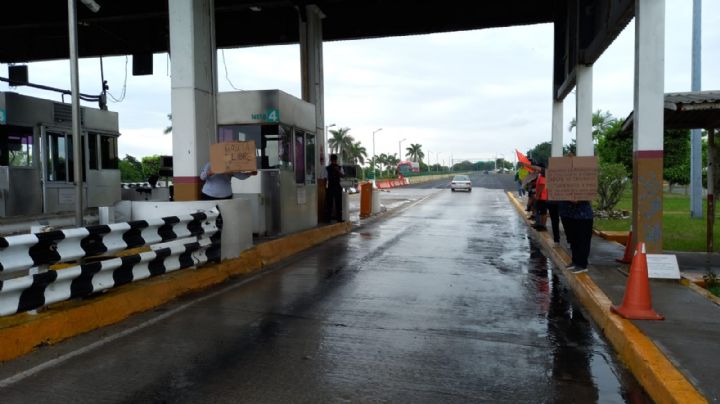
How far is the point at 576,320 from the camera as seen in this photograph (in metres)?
6.04

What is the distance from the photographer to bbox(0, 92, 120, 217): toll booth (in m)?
10.9

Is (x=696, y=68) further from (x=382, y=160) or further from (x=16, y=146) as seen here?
(x=382, y=160)

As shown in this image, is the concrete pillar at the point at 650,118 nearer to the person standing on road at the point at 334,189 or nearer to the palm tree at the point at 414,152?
the person standing on road at the point at 334,189

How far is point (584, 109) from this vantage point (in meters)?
14.3

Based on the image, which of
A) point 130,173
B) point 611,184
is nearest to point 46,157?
point 611,184

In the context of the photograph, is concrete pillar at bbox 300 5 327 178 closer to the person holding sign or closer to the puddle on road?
the person holding sign

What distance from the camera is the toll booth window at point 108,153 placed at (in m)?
13.0

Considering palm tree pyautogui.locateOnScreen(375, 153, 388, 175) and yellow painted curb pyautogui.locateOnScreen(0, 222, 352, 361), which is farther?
palm tree pyautogui.locateOnScreen(375, 153, 388, 175)

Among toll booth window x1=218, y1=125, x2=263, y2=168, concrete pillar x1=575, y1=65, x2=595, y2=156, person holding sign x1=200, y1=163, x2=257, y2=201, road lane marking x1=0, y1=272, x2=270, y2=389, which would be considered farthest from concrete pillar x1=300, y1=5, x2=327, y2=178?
road lane marking x1=0, y1=272, x2=270, y2=389

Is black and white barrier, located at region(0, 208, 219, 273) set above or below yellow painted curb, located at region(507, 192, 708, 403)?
above

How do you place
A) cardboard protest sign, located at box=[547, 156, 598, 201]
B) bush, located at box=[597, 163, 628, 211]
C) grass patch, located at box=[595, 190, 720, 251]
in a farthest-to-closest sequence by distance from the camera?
bush, located at box=[597, 163, 628, 211], grass patch, located at box=[595, 190, 720, 251], cardboard protest sign, located at box=[547, 156, 598, 201]

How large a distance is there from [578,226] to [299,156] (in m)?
7.25

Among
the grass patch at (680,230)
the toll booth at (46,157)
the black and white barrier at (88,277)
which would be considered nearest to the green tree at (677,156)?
the grass patch at (680,230)

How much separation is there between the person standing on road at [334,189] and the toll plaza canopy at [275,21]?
498cm
